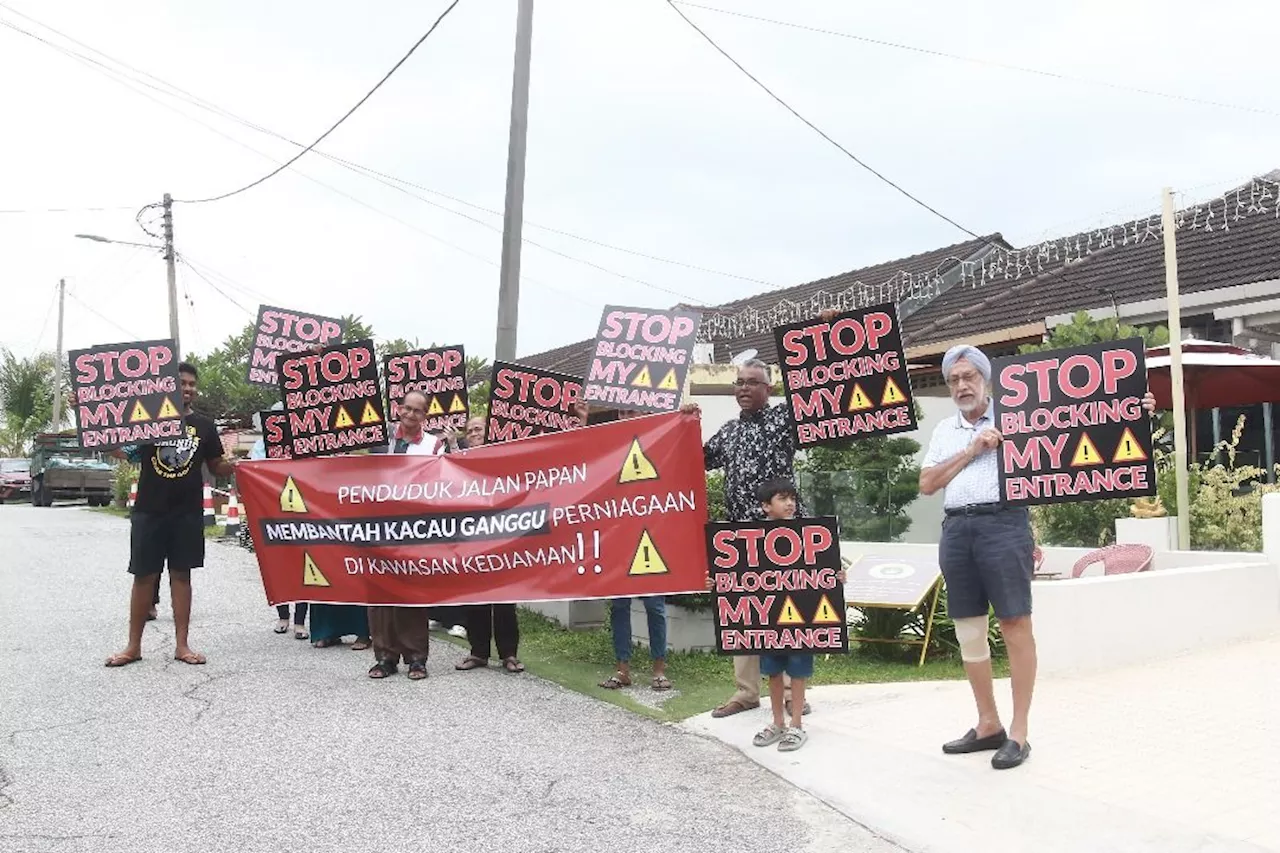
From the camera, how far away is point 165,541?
7938mm

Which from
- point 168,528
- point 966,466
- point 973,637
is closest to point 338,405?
point 168,528

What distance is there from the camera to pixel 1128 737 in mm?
5707

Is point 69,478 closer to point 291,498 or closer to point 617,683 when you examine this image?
point 291,498

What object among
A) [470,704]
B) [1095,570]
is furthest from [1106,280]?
[470,704]

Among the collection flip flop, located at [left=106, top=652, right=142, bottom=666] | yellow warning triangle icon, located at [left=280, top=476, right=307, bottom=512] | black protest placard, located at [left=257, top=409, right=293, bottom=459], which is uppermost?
black protest placard, located at [left=257, top=409, right=293, bottom=459]

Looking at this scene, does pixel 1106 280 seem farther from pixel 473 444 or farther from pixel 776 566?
pixel 776 566

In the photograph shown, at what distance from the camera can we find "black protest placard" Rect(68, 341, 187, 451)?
776 centimetres

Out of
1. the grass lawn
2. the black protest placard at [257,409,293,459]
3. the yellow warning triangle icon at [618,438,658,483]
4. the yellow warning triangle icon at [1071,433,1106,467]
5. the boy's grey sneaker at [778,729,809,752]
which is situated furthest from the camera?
the black protest placard at [257,409,293,459]

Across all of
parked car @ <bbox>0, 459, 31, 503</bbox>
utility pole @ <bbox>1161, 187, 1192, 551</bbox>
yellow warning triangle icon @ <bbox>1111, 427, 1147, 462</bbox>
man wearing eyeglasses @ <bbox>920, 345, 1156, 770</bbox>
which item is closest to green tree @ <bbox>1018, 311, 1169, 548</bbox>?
utility pole @ <bbox>1161, 187, 1192, 551</bbox>

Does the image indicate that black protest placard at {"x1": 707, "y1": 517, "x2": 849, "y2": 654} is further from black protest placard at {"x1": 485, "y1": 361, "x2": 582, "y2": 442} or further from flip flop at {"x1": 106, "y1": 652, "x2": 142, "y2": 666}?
flip flop at {"x1": 106, "y1": 652, "x2": 142, "y2": 666}

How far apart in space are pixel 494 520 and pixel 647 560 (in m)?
1.19

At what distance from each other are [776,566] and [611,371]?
3.77 m

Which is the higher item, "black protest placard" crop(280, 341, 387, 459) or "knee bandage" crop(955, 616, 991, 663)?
"black protest placard" crop(280, 341, 387, 459)

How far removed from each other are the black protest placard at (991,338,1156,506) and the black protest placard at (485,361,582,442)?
4.67 meters
